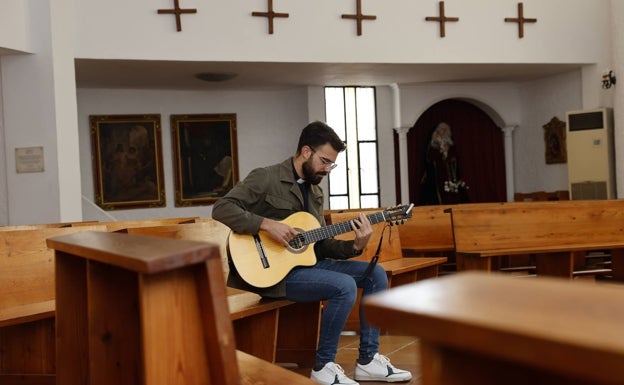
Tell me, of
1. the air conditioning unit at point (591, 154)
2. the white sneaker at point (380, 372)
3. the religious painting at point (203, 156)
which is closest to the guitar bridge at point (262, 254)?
the white sneaker at point (380, 372)

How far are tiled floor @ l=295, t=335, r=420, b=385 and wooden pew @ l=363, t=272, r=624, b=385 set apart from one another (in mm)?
3076

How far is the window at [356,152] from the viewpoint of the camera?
46.1 ft

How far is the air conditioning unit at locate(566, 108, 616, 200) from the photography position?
38.6 ft

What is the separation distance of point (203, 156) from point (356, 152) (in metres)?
2.91

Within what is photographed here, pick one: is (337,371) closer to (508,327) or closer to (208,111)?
(508,327)

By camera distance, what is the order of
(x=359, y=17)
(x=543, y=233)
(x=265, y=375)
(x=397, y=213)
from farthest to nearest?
1. (x=359, y=17)
2. (x=543, y=233)
3. (x=397, y=213)
4. (x=265, y=375)

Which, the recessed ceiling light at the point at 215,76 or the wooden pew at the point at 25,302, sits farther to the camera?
the recessed ceiling light at the point at 215,76

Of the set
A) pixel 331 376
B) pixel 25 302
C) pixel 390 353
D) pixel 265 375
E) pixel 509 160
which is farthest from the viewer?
pixel 509 160

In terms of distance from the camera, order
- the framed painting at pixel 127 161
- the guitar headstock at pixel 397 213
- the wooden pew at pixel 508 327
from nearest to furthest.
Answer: the wooden pew at pixel 508 327 → the guitar headstock at pixel 397 213 → the framed painting at pixel 127 161

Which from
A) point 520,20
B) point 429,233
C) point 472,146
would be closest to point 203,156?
point 472,146

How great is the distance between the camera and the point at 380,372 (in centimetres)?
403

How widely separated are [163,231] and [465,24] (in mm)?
7917

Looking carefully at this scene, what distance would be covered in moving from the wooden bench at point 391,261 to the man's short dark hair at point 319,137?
1229mm

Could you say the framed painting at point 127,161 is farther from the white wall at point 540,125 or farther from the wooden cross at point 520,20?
the white wall at point 540,125
